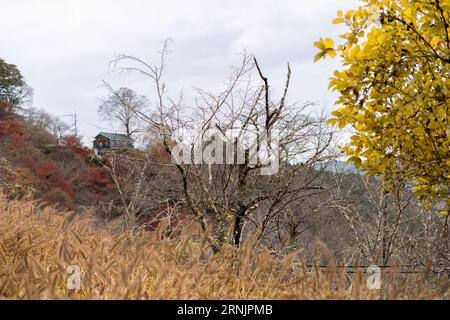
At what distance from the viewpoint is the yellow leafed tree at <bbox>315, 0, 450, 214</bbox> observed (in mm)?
3197

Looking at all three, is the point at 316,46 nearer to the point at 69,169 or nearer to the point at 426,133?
the point at 426,133

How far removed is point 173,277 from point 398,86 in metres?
2.19

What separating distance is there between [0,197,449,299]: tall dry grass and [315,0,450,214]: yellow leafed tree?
996 mm

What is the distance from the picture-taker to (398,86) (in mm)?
3461

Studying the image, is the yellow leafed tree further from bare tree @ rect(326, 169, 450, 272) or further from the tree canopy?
Answer: the tree canopy

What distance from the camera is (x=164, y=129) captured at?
5.39 m

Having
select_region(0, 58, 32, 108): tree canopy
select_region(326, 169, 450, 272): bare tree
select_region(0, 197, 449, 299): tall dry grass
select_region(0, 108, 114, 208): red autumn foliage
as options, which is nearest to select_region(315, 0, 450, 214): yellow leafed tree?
select_region(0, 197, 449, 299): tall dry grass

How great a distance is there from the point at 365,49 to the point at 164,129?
2.75m

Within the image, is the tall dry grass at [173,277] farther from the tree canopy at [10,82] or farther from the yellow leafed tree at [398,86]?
the tree canopy at [10,82]

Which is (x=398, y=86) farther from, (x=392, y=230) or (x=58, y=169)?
(x=58, y=169)

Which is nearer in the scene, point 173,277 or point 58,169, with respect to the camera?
point 173,277

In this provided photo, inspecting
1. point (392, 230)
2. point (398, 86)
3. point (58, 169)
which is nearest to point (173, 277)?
point (398, 86)

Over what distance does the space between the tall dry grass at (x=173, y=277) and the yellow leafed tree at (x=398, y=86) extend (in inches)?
39.2
